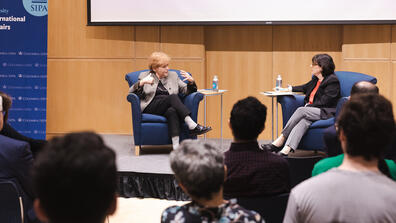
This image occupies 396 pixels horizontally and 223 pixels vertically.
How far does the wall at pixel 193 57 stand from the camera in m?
6.34

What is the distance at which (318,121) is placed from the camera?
512cm

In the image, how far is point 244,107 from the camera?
8.45ft

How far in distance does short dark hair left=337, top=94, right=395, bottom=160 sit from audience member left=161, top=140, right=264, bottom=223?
15.6 inches

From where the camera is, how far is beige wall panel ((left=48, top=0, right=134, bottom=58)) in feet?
22.2

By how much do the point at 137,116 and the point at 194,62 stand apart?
1575 millimetres

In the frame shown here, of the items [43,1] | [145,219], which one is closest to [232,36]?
[43,1]

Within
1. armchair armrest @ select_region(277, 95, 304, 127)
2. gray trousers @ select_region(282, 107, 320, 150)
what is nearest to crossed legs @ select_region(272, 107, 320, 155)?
gray trousers @ select_region(282, 107, 320, 150)

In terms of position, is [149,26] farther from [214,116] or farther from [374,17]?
[374,17]

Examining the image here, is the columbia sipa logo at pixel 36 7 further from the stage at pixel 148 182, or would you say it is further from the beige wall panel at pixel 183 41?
the stage at pixel 148 182

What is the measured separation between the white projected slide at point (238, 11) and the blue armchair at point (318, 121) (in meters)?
0.94

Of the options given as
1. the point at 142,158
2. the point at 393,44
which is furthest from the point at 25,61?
the point at 393,44

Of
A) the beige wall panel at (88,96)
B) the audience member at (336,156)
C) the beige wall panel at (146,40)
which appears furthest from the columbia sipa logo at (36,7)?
the audience member at (336,156)

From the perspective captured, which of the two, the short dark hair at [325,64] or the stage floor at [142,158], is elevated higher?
the short dark hair at [325,64]

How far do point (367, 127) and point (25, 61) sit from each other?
5452mm
